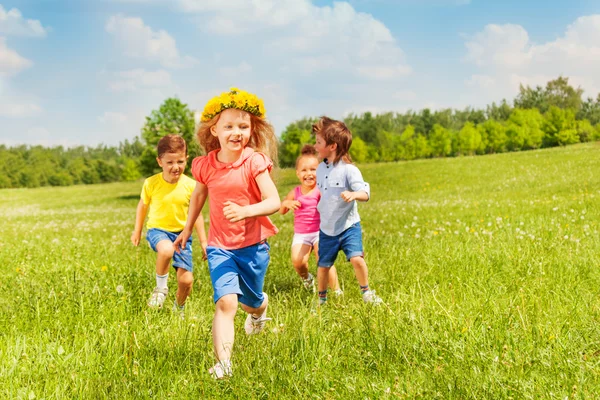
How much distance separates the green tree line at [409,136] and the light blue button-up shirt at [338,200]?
26415 millimetres

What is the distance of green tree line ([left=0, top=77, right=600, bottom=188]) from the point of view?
35.6 metres

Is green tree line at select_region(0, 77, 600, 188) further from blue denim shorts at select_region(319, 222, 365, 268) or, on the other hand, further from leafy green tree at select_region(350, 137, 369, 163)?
blue denim shorts at select_region(319, 222, 365, 268)

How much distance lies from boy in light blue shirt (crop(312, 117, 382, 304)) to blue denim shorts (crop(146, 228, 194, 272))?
55.0 inches

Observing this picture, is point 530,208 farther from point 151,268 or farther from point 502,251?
point 151,268

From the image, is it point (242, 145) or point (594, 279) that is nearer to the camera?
point (242, 145)

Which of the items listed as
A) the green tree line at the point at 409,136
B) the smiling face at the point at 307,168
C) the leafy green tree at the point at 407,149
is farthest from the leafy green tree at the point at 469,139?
the smiling face at the point at 307,168

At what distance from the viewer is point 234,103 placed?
12.5 feet

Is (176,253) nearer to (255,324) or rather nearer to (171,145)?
(171,145)

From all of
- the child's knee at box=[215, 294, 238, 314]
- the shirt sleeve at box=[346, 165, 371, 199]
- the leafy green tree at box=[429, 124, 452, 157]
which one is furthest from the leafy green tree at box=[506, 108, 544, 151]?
the child's knee at box=[215, 294, 238, 314]

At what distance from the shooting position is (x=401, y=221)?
35.3ft

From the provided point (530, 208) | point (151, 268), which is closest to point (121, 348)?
point (151, 268)

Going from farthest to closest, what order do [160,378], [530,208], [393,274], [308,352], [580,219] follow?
[530,208] < [580,219] < [393,274] < [308,352] < [160,378]

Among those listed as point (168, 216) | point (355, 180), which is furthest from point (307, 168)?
point (168, 216)

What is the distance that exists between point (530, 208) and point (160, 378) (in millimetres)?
9271
